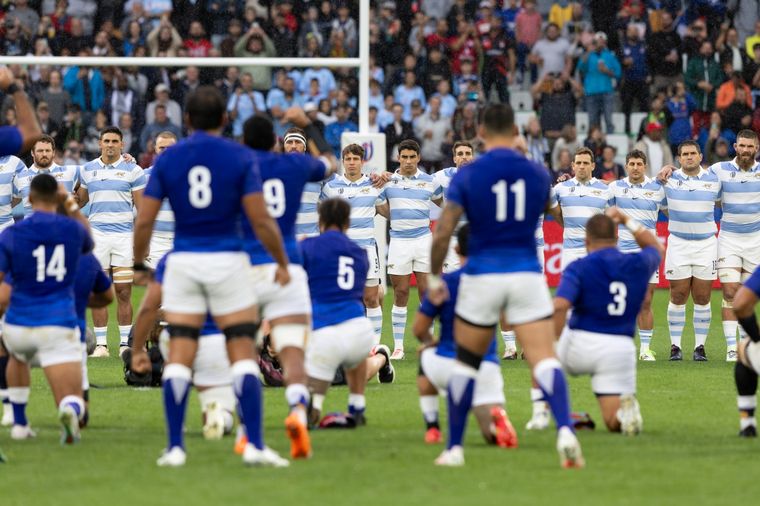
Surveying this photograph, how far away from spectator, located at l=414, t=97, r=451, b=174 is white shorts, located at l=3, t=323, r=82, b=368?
16310mm

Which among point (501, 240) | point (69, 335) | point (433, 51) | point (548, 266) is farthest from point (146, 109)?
point (501, 240)

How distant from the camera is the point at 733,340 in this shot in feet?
51.7

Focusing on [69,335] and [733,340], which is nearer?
[69,335]

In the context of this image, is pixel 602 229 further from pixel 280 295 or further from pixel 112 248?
pixel 112 248

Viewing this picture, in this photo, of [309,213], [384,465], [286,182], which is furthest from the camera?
[309,213]

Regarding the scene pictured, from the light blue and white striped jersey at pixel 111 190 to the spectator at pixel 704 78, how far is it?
13.5 metres

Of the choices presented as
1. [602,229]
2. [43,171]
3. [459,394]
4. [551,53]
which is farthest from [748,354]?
[551,53]

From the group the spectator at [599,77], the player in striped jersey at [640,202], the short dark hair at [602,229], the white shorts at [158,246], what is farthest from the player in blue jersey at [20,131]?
the spectator at [599,77]

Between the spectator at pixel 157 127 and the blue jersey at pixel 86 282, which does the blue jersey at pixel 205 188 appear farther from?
the spectator at pixel 157 127

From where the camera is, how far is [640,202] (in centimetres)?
1598

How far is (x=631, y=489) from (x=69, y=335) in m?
3.83

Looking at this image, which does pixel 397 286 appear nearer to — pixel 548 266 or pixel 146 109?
pixel 548 266

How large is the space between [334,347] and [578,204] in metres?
6.12

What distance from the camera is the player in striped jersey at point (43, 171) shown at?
621 inches
